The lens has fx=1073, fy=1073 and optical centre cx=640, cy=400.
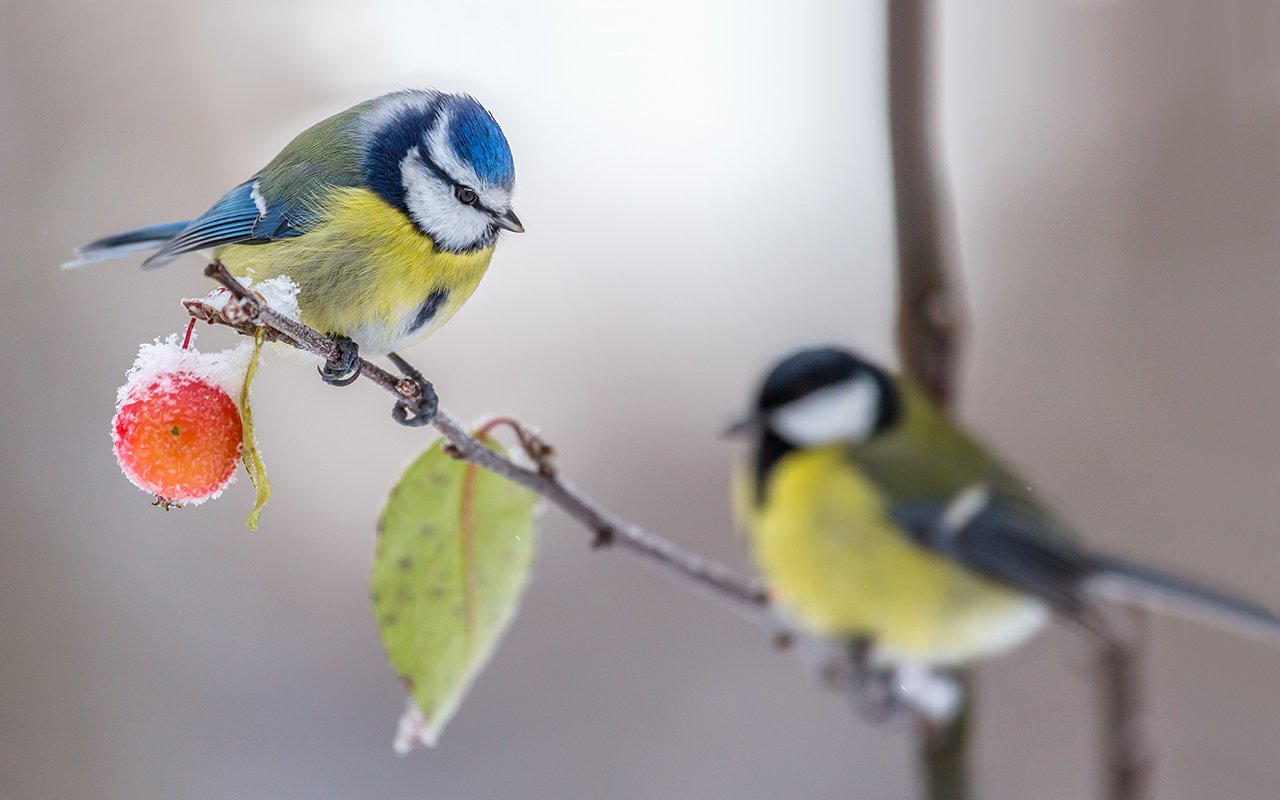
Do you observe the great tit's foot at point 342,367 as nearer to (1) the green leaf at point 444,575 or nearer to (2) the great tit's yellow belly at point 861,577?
(1) the green leaf at point 444,575

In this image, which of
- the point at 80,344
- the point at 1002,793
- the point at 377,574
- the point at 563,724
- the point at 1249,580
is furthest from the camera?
the point at 563,724

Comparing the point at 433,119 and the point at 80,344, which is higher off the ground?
the point at 433,119

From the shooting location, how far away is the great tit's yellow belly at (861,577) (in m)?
0.39

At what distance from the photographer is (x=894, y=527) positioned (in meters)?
0.43

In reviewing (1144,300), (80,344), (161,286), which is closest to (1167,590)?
(161,286)

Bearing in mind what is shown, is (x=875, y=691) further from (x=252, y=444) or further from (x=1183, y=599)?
(x=252, y=444)

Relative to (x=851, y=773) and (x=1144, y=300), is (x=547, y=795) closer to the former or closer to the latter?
(x=851, y=773)

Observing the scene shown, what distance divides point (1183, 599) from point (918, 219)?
168mm

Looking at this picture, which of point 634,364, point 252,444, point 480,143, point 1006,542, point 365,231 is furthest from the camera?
point 634,364

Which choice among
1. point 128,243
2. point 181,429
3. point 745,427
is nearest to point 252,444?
point 181,429

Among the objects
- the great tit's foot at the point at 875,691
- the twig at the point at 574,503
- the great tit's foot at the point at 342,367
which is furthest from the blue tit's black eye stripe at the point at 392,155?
the great tit's foot at the point at 875,691

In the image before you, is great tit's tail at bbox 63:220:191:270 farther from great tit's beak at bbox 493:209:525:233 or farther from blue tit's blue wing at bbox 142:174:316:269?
great tit's beak at bbox 493:209:525:233

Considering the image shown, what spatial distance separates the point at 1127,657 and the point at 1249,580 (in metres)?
1.38

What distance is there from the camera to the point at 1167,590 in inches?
12.6
